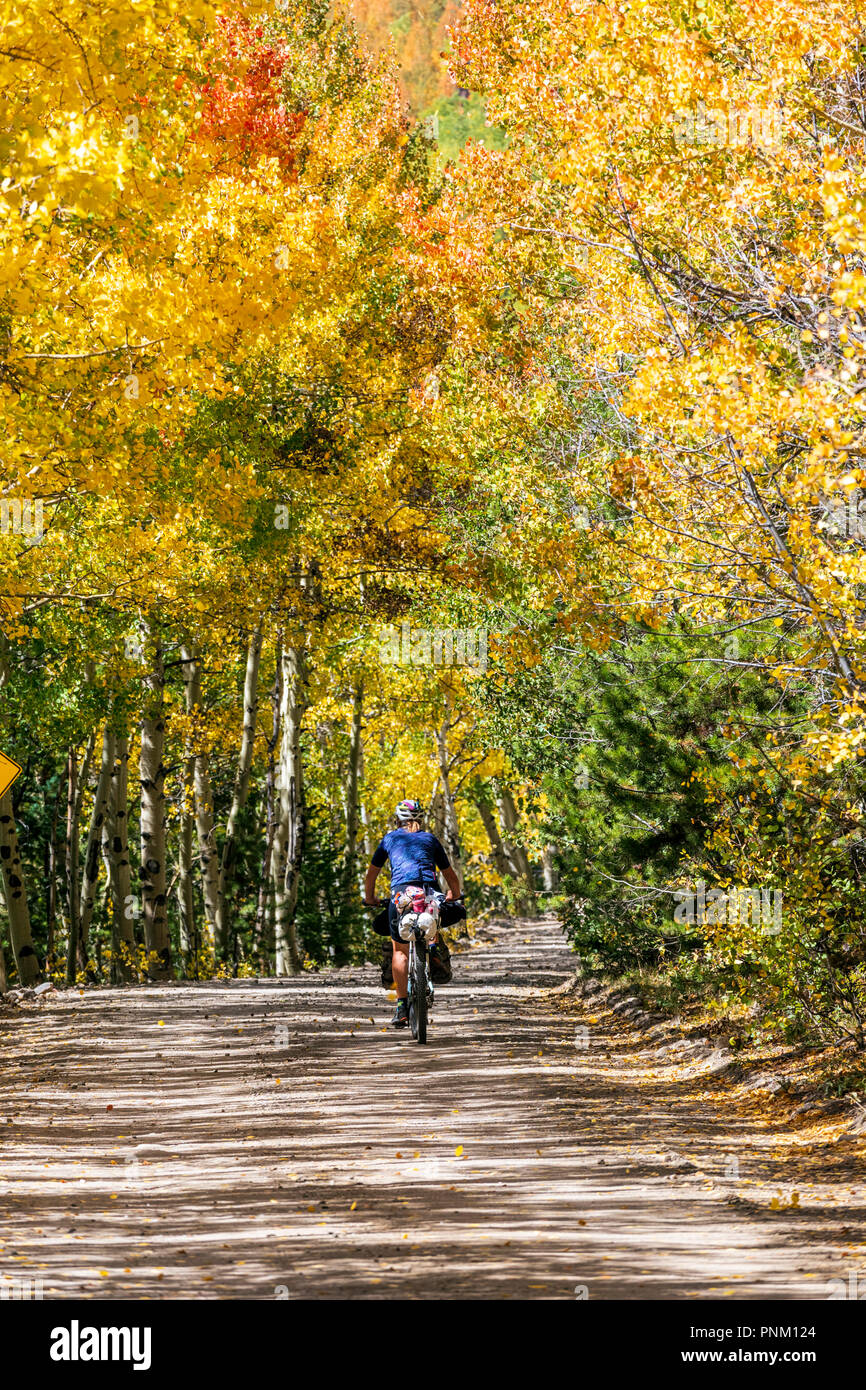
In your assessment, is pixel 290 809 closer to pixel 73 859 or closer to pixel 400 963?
pixel 73 859

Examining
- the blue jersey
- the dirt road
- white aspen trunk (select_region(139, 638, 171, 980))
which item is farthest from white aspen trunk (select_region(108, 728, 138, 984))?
the blue jersey

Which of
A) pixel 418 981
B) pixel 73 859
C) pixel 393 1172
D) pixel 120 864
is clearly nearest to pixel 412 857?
pixel 418 981

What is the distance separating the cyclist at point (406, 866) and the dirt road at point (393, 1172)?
0.75m

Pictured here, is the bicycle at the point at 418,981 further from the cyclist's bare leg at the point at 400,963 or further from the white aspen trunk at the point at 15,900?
the white aspen trunk at the point at 15,900

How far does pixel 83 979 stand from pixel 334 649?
702 centimetres

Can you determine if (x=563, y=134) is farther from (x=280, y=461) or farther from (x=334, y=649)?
(x=334, y=649)

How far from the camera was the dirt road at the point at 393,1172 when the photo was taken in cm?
515

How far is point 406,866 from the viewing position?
1136cm

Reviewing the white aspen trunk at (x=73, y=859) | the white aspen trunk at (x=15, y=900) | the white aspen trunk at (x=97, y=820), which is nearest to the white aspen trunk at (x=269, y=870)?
the white aspen trunk at (x=97, y=820)

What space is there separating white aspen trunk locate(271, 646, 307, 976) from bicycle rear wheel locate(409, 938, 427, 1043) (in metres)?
10.2

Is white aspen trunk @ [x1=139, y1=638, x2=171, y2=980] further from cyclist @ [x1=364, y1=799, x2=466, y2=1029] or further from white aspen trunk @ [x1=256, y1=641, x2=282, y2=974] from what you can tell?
cyclist @ [x1=364, y1=799, x2=466, y2=1029]

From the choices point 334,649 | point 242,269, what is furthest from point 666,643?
point 334,649

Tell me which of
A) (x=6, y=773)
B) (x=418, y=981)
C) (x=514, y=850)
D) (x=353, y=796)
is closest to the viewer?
(x=6, y=773)

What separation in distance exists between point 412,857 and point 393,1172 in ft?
14.4
